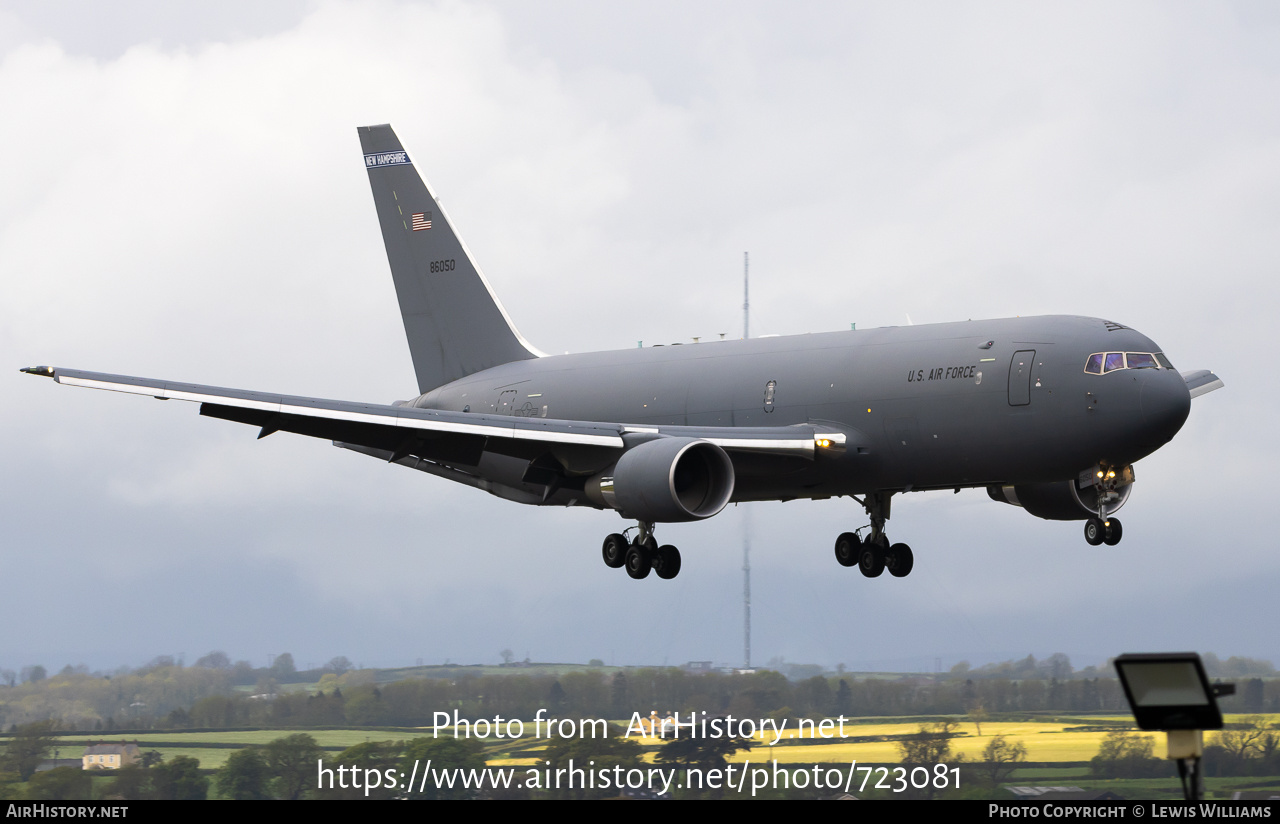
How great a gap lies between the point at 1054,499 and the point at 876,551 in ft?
14.5

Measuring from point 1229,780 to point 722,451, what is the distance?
530 inches

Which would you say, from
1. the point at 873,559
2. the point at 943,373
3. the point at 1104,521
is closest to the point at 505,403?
the point at 873,559

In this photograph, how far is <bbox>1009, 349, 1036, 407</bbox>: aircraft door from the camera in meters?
28.2

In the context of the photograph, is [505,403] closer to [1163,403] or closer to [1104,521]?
[1104,521]

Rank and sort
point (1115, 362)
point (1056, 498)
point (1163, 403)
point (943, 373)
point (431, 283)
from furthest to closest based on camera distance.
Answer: point (431, 283)
point (1056, 498)
point (943, 373)
point (1115, 362)
point (1163, 403)

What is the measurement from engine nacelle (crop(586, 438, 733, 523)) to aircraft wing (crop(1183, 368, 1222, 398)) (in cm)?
1318

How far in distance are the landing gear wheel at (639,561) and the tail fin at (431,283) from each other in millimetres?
9730

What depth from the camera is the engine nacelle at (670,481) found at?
28.5m

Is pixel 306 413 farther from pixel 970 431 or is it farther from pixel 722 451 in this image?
pixel 970 431

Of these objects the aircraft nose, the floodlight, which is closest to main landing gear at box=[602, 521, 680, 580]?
the aircraft nose

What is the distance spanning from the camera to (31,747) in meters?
29.6

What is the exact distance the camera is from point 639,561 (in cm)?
3306

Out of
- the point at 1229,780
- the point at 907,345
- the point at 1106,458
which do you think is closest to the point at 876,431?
the point at 907,345

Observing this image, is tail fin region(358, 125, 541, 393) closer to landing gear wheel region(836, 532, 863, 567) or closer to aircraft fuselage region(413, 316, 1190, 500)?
aircraft fuselage region(413, 316, 1190, 500)
